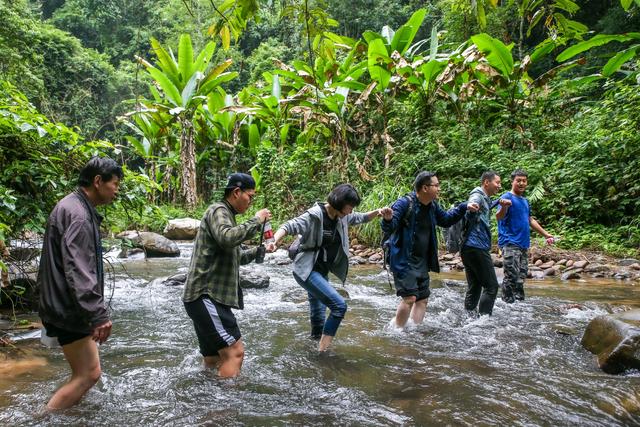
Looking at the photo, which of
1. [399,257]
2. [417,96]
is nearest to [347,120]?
[417,96]

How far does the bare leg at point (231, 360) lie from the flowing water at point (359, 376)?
0.09 meters

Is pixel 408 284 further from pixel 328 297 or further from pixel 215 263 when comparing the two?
pixel 215 263

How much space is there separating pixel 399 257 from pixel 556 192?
7644mm

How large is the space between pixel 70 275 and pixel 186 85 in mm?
12606

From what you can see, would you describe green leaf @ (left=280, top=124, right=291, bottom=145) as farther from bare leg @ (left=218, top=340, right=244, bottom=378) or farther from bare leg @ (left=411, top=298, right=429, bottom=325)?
bare leg @ (left=218, top=340, right=244, bottom=378)

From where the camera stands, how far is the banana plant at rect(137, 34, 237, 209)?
13.6 m

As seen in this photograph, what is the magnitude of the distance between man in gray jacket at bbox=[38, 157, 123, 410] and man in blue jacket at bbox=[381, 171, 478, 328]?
280cm

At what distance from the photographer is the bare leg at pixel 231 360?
11.1ft

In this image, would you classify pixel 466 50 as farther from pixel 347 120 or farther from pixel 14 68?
pixel 14 68

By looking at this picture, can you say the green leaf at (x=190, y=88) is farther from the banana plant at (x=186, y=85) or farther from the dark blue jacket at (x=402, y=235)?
the dark blue jacket at (x=402, y=235)

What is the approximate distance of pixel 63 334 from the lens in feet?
8.87

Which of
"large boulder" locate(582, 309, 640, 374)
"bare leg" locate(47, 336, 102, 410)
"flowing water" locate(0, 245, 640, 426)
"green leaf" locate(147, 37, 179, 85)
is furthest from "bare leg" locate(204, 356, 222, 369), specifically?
"green leaf" locate(147, 37, 179, 85)

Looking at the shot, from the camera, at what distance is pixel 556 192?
10.8 metres

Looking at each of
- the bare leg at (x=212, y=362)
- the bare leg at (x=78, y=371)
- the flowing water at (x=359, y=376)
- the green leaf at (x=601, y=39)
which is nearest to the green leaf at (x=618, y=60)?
the green leaf at (x=601, y=39)
